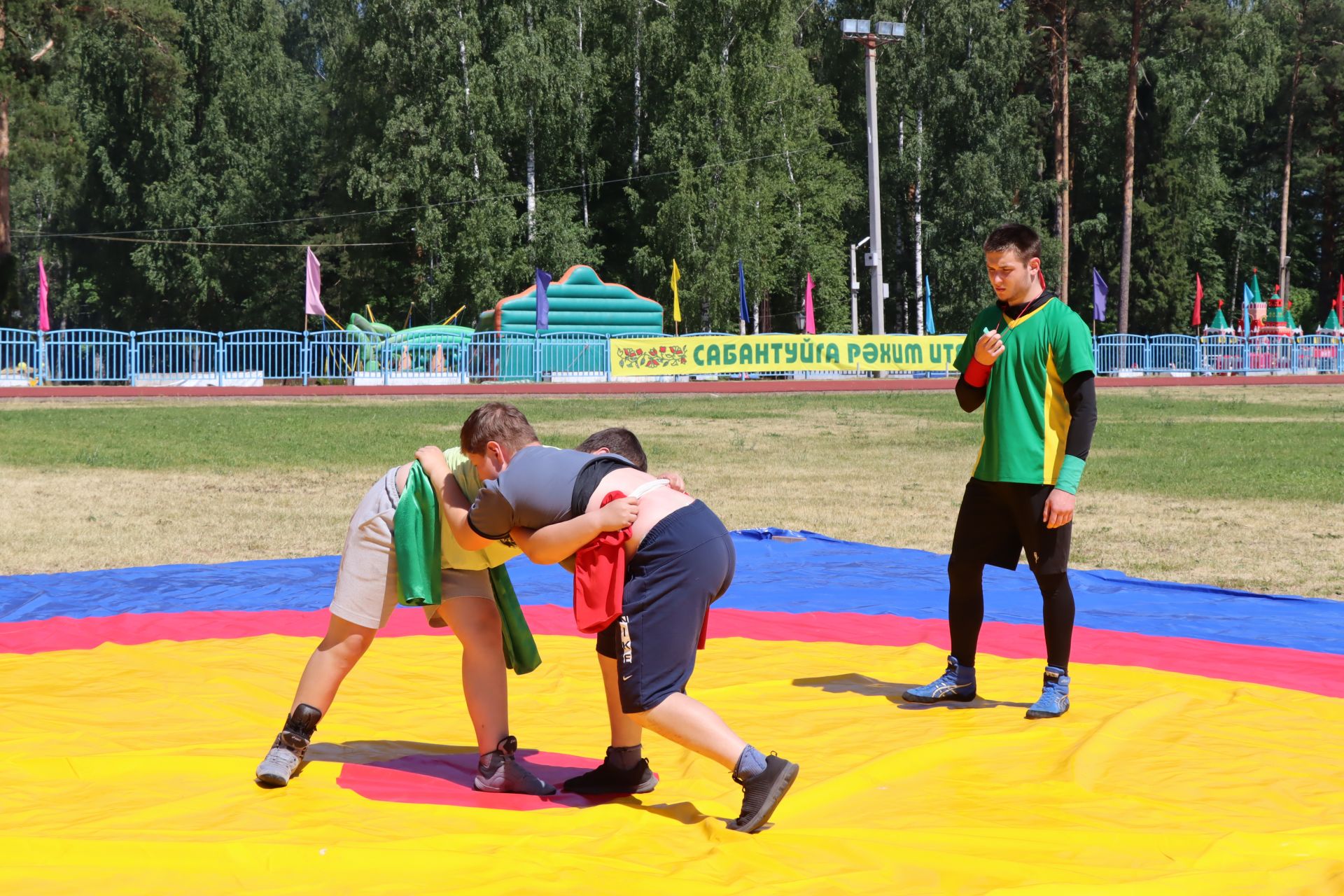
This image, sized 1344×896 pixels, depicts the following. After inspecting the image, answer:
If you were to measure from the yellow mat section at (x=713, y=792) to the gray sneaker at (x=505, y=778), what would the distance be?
168 mm

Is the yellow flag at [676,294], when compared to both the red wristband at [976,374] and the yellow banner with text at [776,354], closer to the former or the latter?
the yellow banner with text at [776,354]

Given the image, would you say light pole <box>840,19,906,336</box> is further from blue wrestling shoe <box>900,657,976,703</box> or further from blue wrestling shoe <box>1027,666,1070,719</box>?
blue wrestling shoe <box>1027,666,1070,719</box>

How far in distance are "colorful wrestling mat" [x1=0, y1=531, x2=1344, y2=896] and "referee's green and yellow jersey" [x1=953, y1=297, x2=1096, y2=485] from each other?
89cm

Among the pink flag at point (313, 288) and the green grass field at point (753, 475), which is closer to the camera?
the green grass field at point (753, 475)

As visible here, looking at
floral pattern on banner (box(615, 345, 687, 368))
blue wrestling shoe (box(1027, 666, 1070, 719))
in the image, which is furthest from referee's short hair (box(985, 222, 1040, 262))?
floral pattern on banner (box(615, 345, 687, 368))

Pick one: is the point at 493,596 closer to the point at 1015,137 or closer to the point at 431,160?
the point at 431,160

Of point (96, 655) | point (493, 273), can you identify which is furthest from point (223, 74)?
point (96, 655)

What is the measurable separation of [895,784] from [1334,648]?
2.97 meters

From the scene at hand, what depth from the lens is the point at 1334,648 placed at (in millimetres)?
5828

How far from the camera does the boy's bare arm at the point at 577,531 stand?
11.3ft

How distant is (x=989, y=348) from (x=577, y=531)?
6.46ft

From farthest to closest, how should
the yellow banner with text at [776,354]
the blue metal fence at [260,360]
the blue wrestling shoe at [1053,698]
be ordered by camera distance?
the blue metal fence at [260,360] < the yellow banner with text at [776,354] < the blue wrestling shoe at [1053,698]

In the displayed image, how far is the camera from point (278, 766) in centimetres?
374

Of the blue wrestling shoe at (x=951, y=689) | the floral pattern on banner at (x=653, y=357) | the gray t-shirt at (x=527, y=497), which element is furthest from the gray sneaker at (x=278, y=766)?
the floral pattern on banner at (x=653, y=357)
